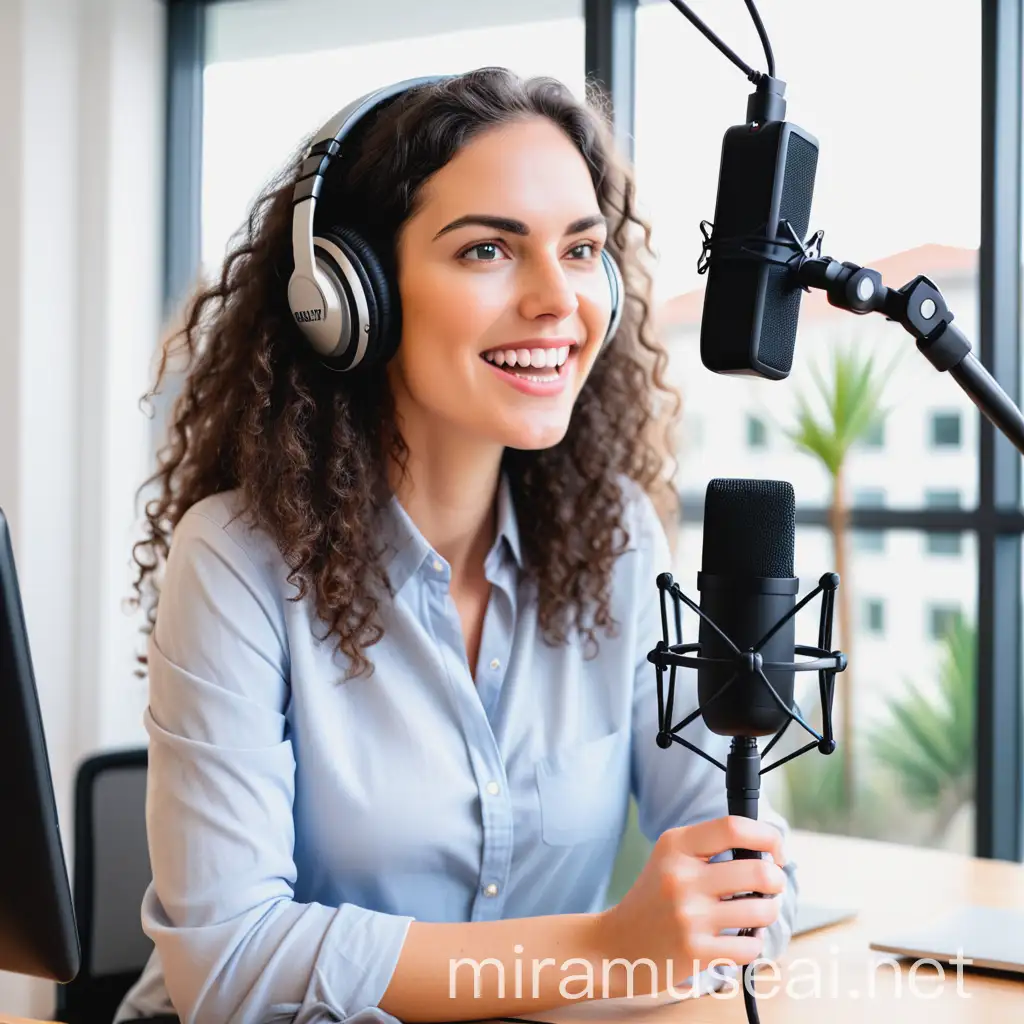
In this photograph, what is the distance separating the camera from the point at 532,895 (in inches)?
54.9

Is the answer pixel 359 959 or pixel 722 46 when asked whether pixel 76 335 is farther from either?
pixel 722 46

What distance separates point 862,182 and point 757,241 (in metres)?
2.23

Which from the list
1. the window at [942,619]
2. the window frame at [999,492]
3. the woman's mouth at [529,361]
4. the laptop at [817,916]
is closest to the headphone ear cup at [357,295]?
the woman's mouth at [529,361]

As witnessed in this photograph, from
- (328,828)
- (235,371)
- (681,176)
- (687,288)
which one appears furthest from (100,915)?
(681,176)

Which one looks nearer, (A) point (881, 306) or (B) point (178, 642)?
(A) point (881, 306)

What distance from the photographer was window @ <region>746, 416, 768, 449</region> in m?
3.15

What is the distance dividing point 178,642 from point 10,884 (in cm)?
45

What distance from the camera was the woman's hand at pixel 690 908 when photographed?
37.9 inches

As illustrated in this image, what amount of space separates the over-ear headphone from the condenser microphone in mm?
522

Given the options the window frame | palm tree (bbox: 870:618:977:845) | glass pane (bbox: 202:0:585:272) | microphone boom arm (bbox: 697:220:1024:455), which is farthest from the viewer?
glass pane (bbox: 202:0:585:272)

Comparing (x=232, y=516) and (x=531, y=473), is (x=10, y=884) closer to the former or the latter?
(x=232, y=516)

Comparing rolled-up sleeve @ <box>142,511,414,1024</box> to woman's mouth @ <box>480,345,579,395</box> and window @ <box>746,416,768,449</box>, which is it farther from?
window @ <box>746,416,768,449</box>

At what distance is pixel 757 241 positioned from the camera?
786mm

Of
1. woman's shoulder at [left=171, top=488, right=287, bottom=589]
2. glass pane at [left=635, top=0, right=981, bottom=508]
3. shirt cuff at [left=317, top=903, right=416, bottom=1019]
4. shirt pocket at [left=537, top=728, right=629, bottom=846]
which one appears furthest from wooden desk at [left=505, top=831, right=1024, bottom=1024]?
glass pane at [left=635, top=0, right=981, bottom=508]
